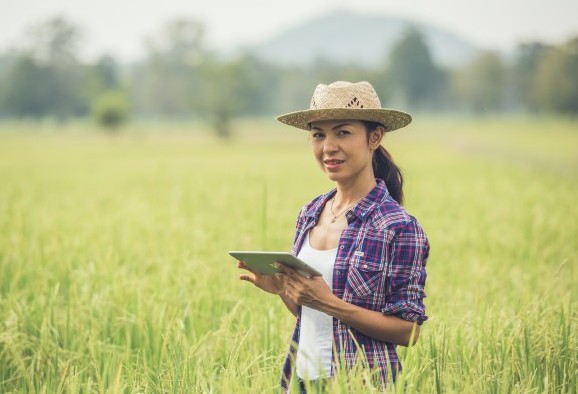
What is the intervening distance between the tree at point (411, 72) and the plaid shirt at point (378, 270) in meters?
79.6

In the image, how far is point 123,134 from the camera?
5834 centimetres

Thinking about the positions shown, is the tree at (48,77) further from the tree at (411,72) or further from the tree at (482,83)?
the tree at (482,83)

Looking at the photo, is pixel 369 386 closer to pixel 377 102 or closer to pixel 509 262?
pixel 377 102

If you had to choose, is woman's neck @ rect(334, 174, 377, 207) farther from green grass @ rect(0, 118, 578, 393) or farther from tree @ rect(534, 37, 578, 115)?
tree @ rect(534, 37, 578, 115)

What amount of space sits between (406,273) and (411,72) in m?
82.2

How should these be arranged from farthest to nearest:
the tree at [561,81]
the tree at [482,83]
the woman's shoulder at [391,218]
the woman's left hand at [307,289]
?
1. the tree at [482,83]
2. the tree at [561,81]
3. the woman's shoulder at [391,218]
4. the woman's left hand at [307,289]

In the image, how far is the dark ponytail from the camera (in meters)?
2.56

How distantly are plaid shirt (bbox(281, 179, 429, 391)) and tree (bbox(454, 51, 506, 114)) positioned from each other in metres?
89.0

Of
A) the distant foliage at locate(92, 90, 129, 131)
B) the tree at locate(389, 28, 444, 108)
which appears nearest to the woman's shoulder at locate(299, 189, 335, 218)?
the distant foliage at locate(92, 90, 129, 131)

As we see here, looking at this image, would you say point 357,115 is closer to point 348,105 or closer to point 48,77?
point 348,105

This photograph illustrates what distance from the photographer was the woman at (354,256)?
88.0 inches

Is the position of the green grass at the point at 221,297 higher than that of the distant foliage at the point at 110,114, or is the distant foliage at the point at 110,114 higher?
the distant foliage at the point at 110,114

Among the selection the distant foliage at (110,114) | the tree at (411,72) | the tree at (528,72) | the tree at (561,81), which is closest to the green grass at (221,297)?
the distant foliage at (110,114)

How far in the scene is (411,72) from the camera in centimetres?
8169
